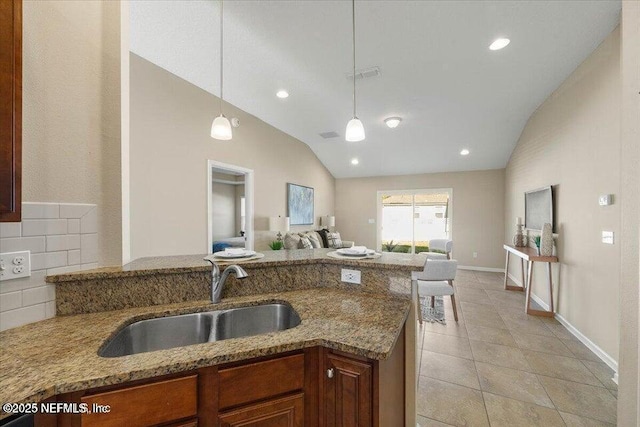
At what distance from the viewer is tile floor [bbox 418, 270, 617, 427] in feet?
A: 5.43

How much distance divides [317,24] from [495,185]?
18.5 ft

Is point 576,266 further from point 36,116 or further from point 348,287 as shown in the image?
point 36,116

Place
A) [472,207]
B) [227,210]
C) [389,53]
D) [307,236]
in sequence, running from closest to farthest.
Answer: [389,53] < [307,236] < [472,207] < [227,210]

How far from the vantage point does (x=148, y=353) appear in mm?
824

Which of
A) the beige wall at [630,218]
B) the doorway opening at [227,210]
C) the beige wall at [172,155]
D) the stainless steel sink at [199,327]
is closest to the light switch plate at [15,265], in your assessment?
the stainless steel sink at [199,327]

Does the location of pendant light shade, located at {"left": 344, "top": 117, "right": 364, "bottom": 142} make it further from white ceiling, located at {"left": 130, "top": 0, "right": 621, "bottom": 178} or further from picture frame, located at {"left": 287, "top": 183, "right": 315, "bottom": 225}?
picture frame, located at {"left": 287, "top": 183, "right": 315, "bottom": 225}

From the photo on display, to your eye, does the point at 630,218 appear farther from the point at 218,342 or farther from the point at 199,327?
the point at 199,327

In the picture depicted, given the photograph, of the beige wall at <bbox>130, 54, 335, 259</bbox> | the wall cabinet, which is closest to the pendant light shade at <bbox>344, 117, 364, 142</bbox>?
the wall cabinet

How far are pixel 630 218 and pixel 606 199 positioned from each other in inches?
51.5

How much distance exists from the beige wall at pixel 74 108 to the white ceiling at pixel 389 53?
50.6 inches

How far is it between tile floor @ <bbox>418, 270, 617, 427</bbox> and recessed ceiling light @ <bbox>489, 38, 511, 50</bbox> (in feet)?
10.0

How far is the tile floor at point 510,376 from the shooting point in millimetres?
1654

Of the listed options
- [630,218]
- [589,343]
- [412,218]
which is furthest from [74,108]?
[412,218]

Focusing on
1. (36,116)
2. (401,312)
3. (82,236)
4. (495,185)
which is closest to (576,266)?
(401,312)
